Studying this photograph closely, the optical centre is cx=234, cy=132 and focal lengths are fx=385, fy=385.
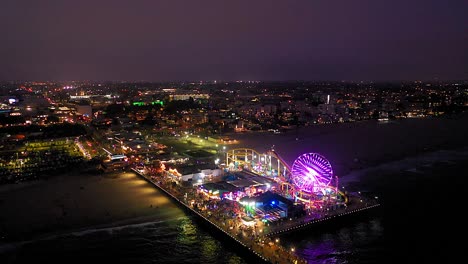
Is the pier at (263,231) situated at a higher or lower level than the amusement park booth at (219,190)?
lower

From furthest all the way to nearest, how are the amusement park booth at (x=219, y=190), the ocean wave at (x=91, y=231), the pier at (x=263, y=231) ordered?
the amusement park booth at (x=219, y=190), the ocean wave at (x=91, y=231), the pier at (x=263, y=231)

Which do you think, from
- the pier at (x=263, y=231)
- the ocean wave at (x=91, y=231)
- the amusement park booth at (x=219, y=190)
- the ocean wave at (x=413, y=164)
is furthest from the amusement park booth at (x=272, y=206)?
the ocean wave at (x=413, y=164)

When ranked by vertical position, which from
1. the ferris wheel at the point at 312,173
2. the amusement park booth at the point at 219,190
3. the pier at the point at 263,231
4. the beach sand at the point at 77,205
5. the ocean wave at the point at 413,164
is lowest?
the beach sand at the point at 77,205

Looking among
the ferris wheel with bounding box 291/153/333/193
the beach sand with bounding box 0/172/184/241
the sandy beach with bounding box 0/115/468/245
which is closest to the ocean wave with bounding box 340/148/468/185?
the sandy beach with bounding box 0/115/468/245

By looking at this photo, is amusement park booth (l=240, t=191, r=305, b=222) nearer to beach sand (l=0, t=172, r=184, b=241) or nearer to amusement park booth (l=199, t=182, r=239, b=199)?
amusement park booth (l=199, t=182, r=239, b=199)

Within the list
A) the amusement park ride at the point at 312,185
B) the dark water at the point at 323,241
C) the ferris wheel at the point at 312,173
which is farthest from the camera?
the ferris wheel at the point at 312,173

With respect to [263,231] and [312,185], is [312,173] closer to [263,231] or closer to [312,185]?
[312,185]

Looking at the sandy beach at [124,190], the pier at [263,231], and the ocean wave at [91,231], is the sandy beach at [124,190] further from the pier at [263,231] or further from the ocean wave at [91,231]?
the pier at [263,231]
